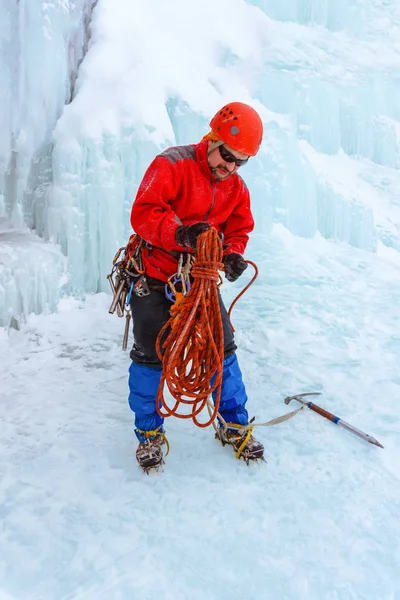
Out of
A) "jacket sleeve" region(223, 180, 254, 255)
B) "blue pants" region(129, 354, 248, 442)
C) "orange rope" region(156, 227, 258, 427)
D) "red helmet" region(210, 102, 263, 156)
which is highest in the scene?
"red helmet" region(210, 102, 263, 156)

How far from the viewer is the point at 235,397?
2.21 m

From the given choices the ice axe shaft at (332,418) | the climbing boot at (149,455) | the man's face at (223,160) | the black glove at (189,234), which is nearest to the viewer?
the black glove at (189,234)

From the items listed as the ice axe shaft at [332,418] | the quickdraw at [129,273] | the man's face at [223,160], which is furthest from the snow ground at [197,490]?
the man's face at [223,160]

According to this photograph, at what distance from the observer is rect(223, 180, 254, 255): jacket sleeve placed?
2.16 metres

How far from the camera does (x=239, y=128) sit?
72.4 inches

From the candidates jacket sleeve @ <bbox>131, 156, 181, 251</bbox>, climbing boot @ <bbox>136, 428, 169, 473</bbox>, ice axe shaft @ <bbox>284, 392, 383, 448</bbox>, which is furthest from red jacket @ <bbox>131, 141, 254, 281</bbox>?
ice axe shaft @ <bbox>284, 392, 383, 448</bbox>

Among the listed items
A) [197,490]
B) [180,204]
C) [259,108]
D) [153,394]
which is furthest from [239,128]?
[259,108]

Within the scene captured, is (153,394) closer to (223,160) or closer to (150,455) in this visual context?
(150,455)

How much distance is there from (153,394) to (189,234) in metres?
0.76

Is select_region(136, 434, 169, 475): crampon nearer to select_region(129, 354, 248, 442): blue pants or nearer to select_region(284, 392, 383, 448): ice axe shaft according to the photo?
select_region(129, 354, 248, 442): blue pants

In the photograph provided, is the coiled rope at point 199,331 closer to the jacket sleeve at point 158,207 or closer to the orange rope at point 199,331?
the orange rope at point 199,331

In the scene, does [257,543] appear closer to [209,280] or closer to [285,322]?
[209,280]

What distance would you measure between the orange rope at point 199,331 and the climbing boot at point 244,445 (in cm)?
40

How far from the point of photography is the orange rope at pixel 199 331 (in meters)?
1.81
